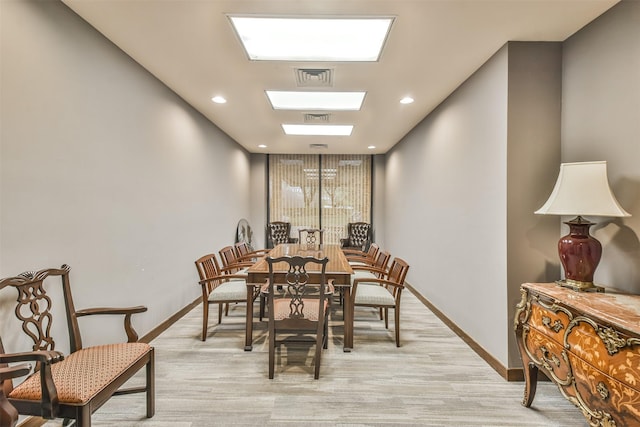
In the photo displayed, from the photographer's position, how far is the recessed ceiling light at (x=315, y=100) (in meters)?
3.54

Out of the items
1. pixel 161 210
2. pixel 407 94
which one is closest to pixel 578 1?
pixel 407 94

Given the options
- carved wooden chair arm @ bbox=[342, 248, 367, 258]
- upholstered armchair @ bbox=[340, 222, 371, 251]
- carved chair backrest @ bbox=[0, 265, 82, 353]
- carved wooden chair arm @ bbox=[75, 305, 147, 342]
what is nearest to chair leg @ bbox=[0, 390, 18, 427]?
carved chair backrest @ bbox=[0, 265, 82, 353]

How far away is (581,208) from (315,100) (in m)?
2.94

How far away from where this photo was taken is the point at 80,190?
2225 millimetres

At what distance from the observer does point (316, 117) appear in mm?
4316

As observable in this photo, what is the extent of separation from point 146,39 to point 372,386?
131 inches

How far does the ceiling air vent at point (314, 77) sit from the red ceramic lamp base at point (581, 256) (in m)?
2.35

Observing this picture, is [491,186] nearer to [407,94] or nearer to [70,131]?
[407,94]

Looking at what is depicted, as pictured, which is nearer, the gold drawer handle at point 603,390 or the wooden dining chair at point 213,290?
the gold drawer handle at point 603,390

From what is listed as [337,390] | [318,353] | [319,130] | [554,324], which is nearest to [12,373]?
[318,353]

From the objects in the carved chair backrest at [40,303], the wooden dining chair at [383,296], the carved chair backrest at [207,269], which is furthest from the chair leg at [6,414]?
the wooden dining chair at [383,296]

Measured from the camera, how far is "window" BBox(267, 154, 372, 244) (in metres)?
7.61

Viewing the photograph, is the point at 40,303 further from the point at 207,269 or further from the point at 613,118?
the point at 613,118

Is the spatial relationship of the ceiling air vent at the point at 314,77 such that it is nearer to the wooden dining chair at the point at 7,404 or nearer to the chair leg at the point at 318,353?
the chair leg at the point at 318,353
